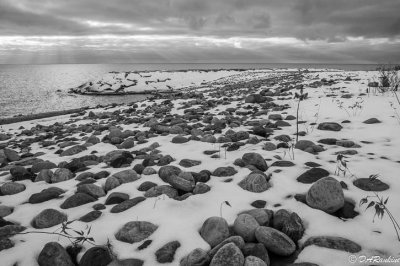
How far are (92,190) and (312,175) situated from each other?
3064 mm

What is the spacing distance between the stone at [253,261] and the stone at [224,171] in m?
1.94

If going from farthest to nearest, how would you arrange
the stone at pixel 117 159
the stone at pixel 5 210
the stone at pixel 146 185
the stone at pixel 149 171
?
the stone at pixel 117 159 → the stone at pixel 149 171 → the stone at pixel 146 185 → the stone at pixel 5 210

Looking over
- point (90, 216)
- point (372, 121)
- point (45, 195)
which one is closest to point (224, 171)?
point (90, 216)

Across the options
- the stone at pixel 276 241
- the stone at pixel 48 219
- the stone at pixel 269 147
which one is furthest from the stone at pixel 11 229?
the stone at pixel 269 147

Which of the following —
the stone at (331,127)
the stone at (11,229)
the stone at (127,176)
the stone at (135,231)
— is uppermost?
the stone at (331,127)

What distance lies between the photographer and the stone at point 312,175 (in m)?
3.87

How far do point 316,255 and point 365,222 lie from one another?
74cm

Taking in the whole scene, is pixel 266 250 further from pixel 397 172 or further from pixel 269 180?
pixel 397 172

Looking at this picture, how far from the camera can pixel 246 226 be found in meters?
2.89

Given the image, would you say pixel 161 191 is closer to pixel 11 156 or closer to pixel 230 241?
pixel 230 241

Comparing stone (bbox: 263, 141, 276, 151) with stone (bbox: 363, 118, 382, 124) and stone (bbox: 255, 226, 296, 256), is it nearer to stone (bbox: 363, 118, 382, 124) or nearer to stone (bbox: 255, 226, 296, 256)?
stone (bbox: 255, 226, 296, 256)

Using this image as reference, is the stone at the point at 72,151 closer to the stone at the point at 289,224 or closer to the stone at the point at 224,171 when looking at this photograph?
the stone at the point at 224,171

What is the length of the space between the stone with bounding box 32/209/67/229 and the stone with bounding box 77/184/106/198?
1.91 ft

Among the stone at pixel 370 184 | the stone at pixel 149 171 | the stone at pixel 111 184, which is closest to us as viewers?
the stone at pixel 370 184
